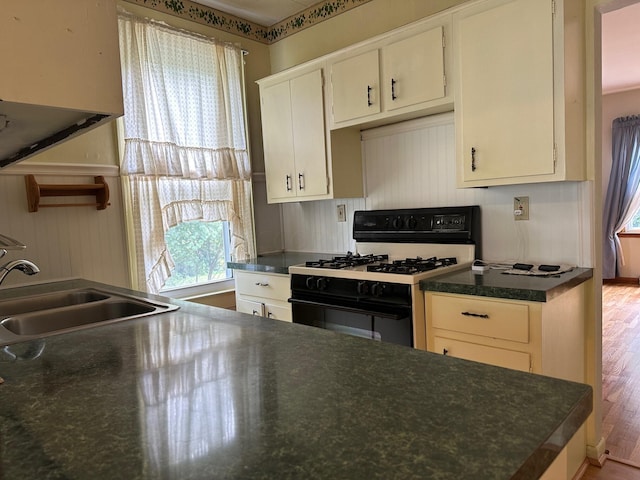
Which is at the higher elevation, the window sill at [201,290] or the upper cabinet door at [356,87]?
the upper cabinet door at [356,87]

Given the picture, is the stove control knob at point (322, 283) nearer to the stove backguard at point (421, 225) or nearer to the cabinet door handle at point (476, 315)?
the stove backguard at point (421, 225)

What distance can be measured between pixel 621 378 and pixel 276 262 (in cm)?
252

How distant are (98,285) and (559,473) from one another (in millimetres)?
2035

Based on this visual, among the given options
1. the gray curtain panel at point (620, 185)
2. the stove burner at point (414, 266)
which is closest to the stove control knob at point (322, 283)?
the stove burner at point (414, 266)

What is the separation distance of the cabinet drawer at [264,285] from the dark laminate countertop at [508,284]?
0.97m

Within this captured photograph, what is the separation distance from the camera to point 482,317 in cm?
180

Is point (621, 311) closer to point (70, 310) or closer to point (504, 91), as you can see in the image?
point (504, 91)

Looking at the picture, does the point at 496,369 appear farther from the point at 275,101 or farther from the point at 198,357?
the point at 275,101

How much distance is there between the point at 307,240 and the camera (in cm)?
339

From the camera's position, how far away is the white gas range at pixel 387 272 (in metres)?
2.01

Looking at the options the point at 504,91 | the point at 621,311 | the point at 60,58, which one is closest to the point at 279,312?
the point at 504,91

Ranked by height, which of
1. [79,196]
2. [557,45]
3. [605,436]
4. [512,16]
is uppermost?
[512,16]

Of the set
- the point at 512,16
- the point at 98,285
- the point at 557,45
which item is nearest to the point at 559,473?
the point at 557,45

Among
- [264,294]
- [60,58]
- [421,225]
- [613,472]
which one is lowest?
[613,472]
